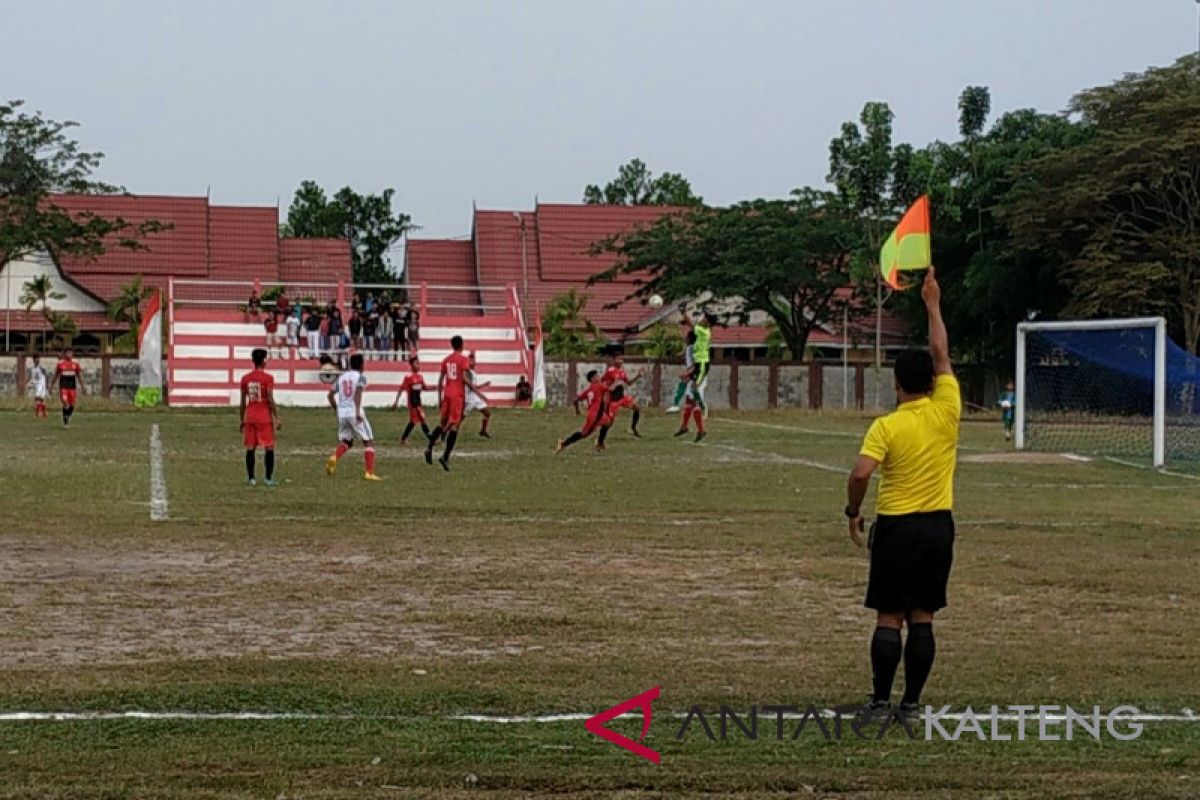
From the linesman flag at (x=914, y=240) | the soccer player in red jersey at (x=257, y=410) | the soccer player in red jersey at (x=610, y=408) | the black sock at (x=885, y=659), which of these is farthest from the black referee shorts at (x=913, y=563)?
the soccer player in red jersey at (x=610, y=408)

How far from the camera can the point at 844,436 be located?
35125 millimetres

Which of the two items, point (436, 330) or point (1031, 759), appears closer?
point (1031, 759)

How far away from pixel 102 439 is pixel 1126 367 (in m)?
18.4

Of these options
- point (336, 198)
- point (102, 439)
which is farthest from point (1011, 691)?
point (336, 198)

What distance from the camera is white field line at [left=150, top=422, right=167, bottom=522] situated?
1675 cm

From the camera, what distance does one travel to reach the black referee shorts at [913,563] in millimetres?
7734

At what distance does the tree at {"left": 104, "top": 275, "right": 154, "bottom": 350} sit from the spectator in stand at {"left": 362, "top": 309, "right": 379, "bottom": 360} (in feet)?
47.6

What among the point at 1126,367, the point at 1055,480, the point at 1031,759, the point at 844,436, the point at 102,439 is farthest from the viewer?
the point at 844,436

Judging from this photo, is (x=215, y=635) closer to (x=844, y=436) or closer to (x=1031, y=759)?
(x=1031, y=759)

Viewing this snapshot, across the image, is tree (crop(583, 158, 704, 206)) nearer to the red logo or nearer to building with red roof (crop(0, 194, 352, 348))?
building with red roof (crop(0, 194, 352, 348))

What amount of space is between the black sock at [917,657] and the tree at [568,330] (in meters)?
48.3

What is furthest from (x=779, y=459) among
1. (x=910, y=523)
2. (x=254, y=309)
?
(x=254, y=309)

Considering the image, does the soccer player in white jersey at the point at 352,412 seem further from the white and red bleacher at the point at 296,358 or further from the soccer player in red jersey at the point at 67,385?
the white and red bleacher at the point at 296,358

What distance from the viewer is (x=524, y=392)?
4641 cm
